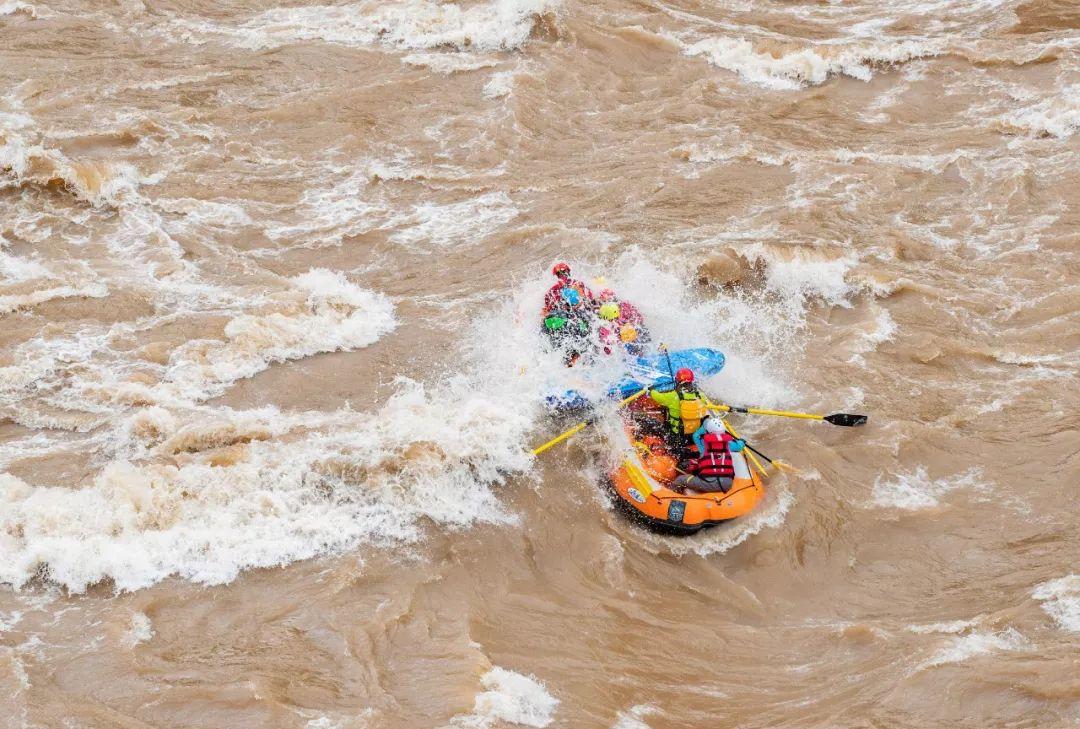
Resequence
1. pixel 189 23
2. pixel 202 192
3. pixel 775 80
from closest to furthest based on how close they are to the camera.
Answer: pixel 202 192 → pixel 775 80 → pixel 189 23

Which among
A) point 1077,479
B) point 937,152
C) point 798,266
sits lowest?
point 1077,479

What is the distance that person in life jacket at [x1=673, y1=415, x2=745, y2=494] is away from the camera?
7453 mm

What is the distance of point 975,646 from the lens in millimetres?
6059

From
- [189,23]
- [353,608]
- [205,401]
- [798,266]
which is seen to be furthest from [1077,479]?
[189,23]

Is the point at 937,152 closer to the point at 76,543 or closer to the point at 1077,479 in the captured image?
the point at 1077,479

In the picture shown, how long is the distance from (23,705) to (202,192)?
8.09 metres

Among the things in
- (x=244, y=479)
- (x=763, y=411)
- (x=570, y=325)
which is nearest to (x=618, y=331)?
(x=570, y=325)

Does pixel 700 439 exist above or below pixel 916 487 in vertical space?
above

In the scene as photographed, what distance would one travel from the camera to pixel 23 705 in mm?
5473

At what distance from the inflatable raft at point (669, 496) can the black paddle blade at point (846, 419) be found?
0.86m

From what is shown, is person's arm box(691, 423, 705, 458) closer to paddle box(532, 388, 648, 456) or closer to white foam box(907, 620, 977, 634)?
paddle box(532, 388, 648, 456)

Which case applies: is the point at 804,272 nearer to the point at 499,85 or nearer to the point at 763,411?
the point at 763,411

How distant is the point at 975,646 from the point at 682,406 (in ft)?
9.39

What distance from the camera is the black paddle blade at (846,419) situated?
800 centimetres
